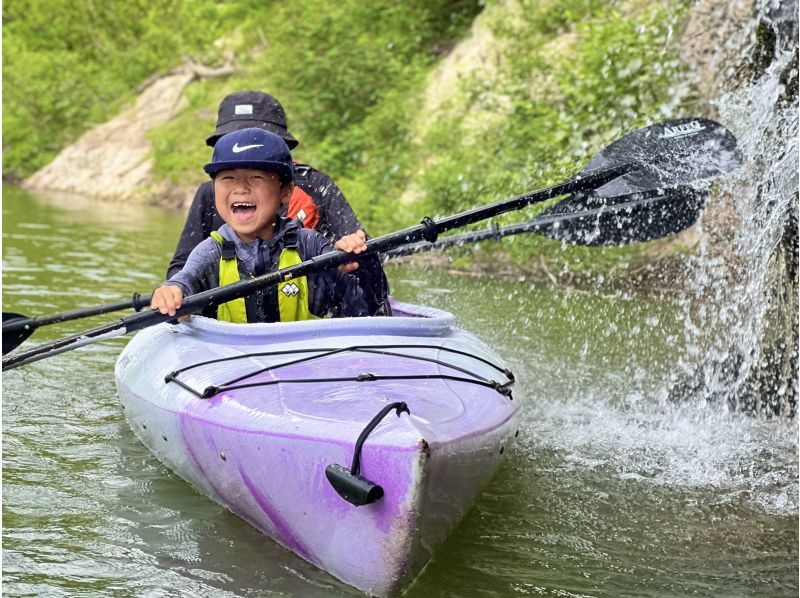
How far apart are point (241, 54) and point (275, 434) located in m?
18.5

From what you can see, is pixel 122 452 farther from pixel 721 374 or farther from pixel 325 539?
pixel 721 374

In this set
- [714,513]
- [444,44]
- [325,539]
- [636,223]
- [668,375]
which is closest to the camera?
[325,539]

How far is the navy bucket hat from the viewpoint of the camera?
3.34 meters

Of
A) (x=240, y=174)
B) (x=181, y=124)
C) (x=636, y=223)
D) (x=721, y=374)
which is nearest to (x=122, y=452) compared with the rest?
(x=240, y=174)

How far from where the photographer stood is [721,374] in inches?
191

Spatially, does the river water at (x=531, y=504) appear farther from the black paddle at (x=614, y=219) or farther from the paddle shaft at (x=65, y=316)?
the black paddle at (x=614, y=219)

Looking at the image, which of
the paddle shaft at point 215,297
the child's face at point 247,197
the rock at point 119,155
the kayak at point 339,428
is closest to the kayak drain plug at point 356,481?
the kayak at point 339,428

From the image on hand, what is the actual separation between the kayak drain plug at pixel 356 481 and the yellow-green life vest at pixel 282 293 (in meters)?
1.13

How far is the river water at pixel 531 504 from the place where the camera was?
2.70 meters

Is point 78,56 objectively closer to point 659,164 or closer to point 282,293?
point 659,164

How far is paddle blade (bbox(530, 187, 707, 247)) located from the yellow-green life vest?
1481 millimetres

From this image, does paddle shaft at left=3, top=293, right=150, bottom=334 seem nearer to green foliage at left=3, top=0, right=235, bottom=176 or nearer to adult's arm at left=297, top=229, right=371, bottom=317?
adult's arm at left=297, top=229, right=371, bottom=317

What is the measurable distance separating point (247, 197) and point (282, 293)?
1.21 feet

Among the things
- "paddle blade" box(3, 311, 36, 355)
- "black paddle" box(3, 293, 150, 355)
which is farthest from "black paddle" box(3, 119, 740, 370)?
"paddle blade" box(3, 311, 36, 355)
